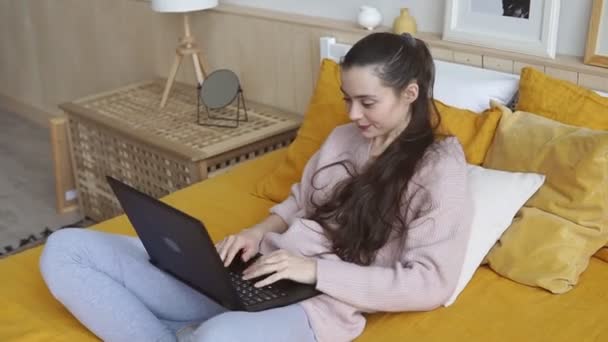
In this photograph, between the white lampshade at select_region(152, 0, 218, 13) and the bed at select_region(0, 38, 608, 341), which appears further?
the white lampshade at select_region(152, 0, 218, 13)

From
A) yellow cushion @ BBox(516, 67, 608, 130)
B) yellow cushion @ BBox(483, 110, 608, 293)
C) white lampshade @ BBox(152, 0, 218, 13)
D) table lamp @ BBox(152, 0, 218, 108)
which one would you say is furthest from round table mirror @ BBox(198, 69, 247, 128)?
yellow cushion @ BBox(483, 110, 608, 293)

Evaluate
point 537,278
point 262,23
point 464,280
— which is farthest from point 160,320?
point 262,23

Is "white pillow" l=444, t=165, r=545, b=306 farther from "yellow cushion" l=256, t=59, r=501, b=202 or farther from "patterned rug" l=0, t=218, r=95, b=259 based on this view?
"patterned rug" l=0, t=218, r=95, b=259

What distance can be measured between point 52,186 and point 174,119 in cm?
98

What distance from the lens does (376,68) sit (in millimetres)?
1478

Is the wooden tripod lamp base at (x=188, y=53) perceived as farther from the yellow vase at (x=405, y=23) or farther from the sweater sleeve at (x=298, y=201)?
the sweater sleeve at (x=298, y=201)

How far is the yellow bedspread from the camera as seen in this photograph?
1418 mm

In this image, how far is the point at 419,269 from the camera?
140 centimetres

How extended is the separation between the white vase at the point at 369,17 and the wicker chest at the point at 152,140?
16.7 inches

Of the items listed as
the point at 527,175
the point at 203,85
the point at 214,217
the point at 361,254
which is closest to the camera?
the point at 361,254

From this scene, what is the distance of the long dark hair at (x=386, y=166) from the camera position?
1.49 metres

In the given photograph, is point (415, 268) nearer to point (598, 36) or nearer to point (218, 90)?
point (598, 36)

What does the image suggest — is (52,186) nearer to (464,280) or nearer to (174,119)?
(174,119)

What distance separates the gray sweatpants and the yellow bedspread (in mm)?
84
